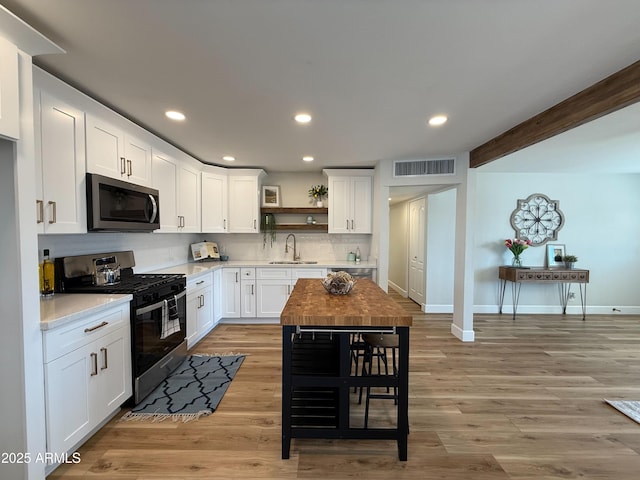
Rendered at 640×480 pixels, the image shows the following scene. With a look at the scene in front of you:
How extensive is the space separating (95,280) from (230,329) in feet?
6.86

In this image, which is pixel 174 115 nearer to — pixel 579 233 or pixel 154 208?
pixel 154 208

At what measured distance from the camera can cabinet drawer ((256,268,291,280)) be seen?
14.3 ft

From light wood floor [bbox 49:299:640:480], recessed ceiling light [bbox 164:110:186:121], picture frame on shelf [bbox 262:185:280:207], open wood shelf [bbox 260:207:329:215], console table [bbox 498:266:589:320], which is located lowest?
light wood floor [bbox 49:299:640:480]

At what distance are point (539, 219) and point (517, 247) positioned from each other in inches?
31.1

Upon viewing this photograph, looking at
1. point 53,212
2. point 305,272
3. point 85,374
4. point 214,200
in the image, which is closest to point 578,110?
point 305,272

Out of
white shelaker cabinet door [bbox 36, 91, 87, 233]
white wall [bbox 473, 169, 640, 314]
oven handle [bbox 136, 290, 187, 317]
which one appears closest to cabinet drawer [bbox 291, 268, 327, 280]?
oven handle [bbox 136, 290, 187, 317]

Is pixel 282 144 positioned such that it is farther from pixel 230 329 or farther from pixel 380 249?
pixel 230 329

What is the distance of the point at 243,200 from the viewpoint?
4664 millimetres

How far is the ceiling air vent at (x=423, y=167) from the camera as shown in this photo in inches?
154

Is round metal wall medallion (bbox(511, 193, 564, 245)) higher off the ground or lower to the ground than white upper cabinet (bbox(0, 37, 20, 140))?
lower

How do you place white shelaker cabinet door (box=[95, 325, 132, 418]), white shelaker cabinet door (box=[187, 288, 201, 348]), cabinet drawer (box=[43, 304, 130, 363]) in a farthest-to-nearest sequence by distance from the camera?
1. white shelaker cabinet door (box=[187, 288, 201, 348])
2. white shelaker cabinet door (box=[95, 325, 132, 418])
3. cabinet drawer (box=[43, 304, 130, 363])

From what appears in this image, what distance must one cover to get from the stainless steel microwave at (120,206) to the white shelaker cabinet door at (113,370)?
87 cm

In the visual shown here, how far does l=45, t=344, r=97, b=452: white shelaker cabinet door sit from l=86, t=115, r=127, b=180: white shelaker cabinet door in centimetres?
142

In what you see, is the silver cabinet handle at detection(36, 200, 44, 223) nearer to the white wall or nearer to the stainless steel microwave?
the stainless steel microwave
